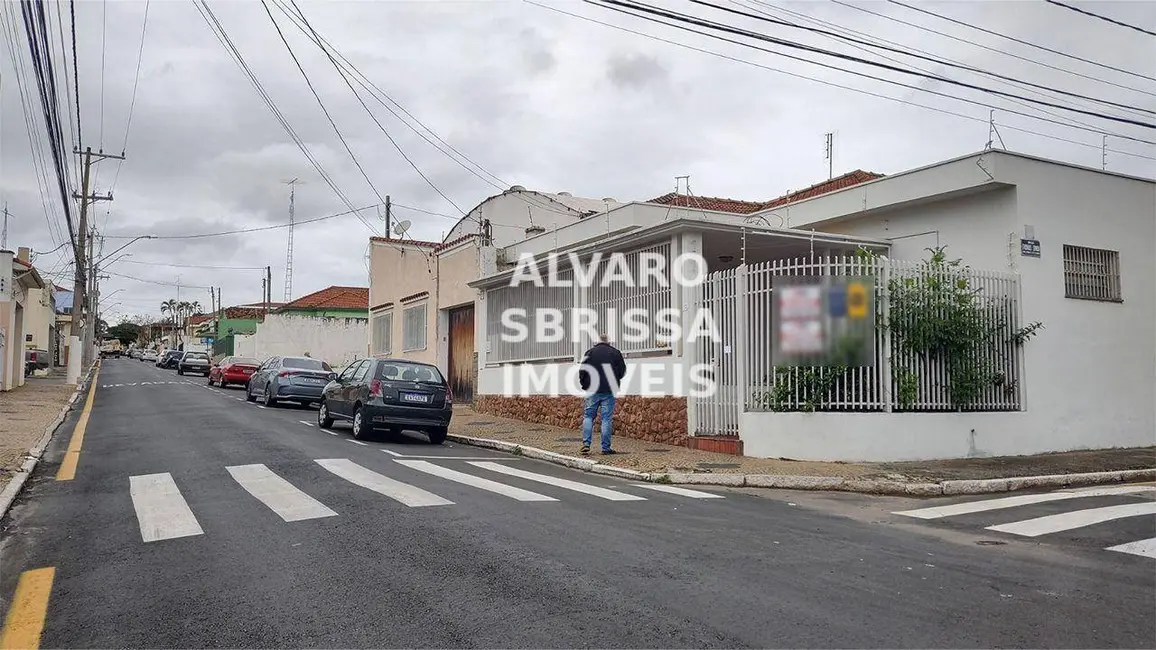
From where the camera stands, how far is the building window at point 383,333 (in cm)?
2803

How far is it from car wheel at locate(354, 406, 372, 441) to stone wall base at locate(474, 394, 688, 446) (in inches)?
151

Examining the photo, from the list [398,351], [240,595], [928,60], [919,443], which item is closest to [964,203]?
[928,60]

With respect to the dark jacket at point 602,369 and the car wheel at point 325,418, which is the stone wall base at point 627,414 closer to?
the dark jacket at point 602,369

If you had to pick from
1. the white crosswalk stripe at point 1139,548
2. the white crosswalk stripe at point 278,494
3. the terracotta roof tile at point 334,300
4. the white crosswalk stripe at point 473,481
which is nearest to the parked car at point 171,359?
the terracotta roof tile at point 334,300

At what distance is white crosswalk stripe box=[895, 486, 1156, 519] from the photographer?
7945 millimetres

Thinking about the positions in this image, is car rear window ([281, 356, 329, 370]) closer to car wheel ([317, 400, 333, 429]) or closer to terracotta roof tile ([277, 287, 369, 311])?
car wheel ([317, 400, 333, 429])

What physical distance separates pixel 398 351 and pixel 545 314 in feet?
35.7

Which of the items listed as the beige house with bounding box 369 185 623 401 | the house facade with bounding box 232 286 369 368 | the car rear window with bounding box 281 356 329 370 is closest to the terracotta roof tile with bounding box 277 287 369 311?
the house facade with bounding box 232 286 369 368

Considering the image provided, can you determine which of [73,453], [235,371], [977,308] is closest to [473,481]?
[73,453]

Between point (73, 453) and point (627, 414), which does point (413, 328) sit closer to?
point (627, 414)

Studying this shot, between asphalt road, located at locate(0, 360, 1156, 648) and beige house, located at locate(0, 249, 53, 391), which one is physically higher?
beige house, located at locate(0, 249, 53, 391)

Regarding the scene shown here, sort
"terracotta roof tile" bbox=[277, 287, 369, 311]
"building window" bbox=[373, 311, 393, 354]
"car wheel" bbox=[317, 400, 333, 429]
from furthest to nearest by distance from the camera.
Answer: "terracotta roof tile" bbox=[277, 287, 369, 311]
"building window" bbox=[373, 311, 393, 354]
"car wheel" bbox=[317, 400, 333, 429]

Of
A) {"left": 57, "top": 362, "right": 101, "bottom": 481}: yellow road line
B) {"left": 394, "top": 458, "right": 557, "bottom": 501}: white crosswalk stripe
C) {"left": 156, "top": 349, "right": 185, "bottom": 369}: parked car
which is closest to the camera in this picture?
{"left": 394, "top": 458, "right": 557, "bottom": 501}: white crosswalk stripe

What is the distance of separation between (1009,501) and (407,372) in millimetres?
9353
